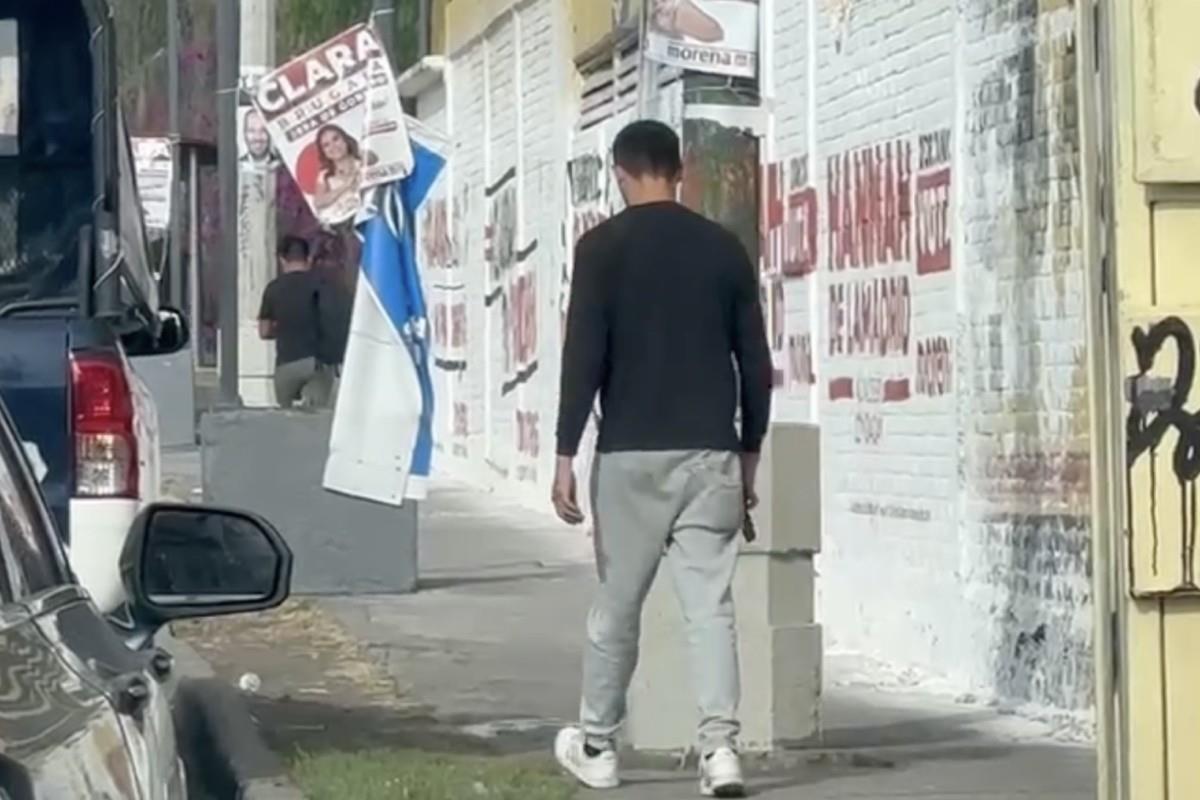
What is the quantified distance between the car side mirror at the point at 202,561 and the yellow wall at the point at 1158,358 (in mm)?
1388

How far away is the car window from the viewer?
13.5 ft

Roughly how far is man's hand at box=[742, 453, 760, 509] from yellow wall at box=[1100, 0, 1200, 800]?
3.68 metres

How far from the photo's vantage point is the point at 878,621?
1193cm

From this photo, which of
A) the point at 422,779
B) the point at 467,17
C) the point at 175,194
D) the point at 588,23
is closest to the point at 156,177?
the point at 175,194

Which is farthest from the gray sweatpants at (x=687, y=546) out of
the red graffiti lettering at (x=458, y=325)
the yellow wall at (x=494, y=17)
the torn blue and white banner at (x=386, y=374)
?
the red graffiti lettering at (x=458, y=325)

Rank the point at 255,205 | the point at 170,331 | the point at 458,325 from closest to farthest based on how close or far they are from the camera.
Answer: the point at 170,331 < the point at 255,205 < the point at 458,325

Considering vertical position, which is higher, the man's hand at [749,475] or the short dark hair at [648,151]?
the short dark hair at [648,151]

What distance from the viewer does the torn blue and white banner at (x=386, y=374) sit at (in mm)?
13961

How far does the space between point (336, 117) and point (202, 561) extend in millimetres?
9637

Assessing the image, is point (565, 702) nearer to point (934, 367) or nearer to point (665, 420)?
point (934, 367)

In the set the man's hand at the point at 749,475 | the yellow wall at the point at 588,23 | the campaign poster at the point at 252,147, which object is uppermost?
the yellow wall at the point at 588,23

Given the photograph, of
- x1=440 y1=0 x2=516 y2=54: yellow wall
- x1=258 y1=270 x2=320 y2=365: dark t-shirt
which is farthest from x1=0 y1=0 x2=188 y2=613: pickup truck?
x1=440 y1=0 x2=516 y2=54: yellow wall

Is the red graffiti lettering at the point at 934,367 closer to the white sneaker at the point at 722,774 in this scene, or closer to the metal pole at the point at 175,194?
the white sneaker at the point at 722,774

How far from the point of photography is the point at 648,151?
27.9 feet
